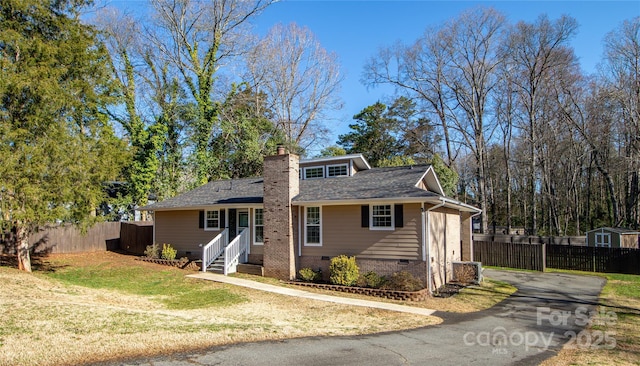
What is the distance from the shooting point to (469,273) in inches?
687

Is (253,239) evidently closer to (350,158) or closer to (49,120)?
(350,158)

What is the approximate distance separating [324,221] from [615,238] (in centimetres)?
2259

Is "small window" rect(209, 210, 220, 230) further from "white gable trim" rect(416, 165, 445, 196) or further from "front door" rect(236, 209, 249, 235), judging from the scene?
"white gable trim" rect(416, 165, 445, 196)

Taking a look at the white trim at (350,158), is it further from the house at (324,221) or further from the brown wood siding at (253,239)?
the brown wood siding at (253,239)

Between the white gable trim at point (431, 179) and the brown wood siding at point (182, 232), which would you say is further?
the brown wood siding at point (182, 232)

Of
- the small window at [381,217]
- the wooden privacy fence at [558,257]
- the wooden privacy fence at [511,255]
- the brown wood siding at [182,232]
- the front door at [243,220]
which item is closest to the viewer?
the small window at [381,217]

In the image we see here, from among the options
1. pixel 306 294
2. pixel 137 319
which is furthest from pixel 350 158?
pixel 137 319

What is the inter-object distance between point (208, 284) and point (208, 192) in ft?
25.8

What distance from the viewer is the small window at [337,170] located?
64.9ft

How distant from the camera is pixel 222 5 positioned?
108 ft

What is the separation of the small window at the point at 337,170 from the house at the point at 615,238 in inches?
805

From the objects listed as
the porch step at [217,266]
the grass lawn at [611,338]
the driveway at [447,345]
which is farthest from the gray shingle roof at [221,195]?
the grass lawn at [611,338]

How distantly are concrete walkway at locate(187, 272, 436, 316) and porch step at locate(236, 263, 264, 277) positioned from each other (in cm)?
103

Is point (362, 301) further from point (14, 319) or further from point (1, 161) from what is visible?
point (1, 161)
